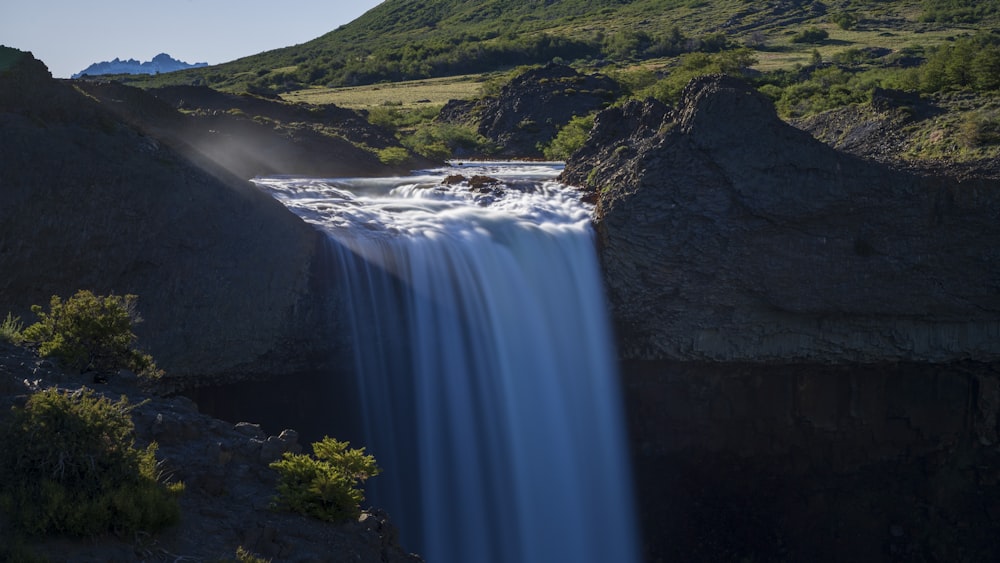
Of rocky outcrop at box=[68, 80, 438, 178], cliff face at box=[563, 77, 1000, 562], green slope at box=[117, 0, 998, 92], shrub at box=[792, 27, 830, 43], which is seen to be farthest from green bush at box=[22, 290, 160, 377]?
shrub at box=[792, 27, 830, 43]

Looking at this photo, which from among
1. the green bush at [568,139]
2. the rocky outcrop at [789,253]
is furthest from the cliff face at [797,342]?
the green bush at [568,139]

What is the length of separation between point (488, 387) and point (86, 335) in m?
8.58

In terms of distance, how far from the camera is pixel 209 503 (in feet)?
30.0

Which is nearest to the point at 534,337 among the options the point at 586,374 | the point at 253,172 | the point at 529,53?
the point at 586,374

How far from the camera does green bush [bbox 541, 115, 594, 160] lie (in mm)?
38688

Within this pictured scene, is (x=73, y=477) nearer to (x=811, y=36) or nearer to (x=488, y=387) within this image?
(x=488, y=387)

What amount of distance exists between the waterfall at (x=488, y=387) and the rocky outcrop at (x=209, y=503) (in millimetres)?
6871

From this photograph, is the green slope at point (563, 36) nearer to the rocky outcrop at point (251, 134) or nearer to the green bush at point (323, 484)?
the rocky outcrop at point (251, 134)

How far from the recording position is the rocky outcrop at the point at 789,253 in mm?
19031

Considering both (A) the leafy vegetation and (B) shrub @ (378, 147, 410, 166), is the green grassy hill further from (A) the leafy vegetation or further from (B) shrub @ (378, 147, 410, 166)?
(B) shrub @ (378, 147, 410, 166)

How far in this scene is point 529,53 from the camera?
90.8 metres

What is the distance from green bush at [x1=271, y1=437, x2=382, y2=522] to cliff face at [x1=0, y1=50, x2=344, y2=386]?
24.2 ft

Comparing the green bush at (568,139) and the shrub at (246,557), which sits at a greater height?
the green bush at (568,139)

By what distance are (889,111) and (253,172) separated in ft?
61.5
